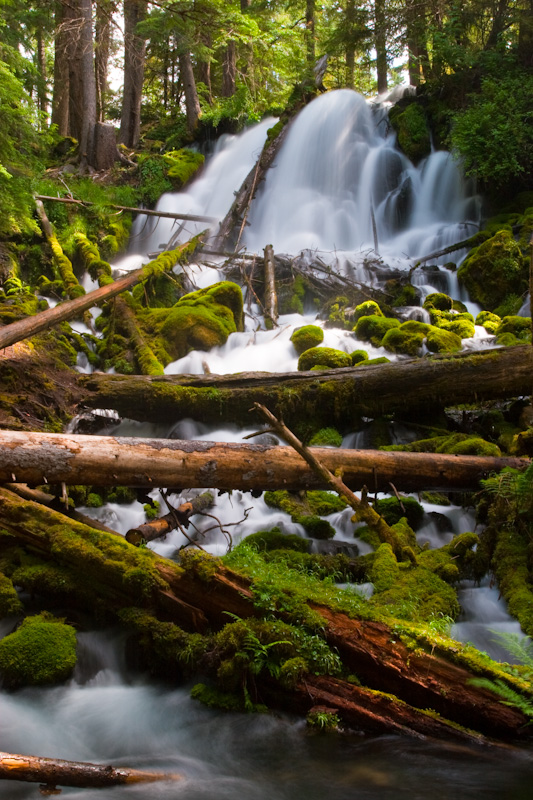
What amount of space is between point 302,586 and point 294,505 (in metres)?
Result: 2.34

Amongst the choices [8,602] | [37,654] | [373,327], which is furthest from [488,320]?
[37,654]

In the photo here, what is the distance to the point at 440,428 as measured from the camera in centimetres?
752

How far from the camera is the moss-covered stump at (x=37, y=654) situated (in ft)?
11.4

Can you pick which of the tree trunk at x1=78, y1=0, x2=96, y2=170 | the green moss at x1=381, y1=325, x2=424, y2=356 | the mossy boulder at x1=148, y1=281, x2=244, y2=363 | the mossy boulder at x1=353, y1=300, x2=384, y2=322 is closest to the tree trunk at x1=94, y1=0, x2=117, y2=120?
the tree trunk at x1=78, y1=0, x2=96, y2=170

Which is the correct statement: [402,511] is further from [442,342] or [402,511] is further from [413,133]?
[413,133]

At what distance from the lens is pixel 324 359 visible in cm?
902

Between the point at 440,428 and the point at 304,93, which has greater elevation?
the point at 304,93

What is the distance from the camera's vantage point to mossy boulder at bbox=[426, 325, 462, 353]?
9671 millimetres

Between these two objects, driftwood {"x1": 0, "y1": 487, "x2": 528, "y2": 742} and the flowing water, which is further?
driftwood {"x1": 0, "y1": 487, "x2": 528, "y2": 742}

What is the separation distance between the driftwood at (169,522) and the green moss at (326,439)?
5.48ft

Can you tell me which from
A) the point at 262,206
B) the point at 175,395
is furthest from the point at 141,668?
the point at 262,206

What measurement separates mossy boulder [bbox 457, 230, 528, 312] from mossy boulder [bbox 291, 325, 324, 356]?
4.63 metres

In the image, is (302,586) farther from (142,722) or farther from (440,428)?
(440,428)

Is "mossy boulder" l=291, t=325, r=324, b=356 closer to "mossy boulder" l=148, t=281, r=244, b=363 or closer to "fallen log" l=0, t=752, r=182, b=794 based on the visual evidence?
"mossy boulder" l=148, t=281, r=244, b=363
